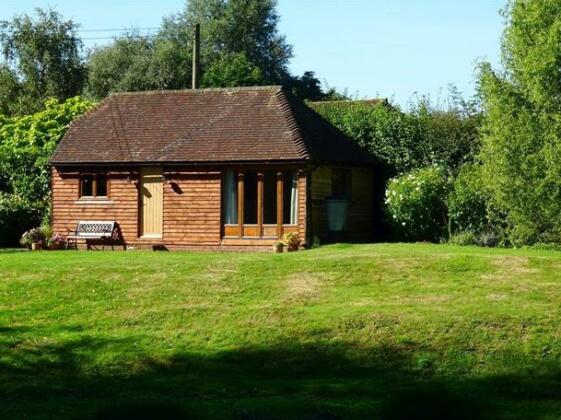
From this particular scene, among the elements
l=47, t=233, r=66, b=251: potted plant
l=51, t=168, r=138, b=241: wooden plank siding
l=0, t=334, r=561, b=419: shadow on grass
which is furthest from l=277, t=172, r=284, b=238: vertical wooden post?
l=0, t=334, r=561, b=419: shadow on grass

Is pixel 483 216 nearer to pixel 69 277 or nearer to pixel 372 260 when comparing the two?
pixel 372 260

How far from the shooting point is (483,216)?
31609 mm

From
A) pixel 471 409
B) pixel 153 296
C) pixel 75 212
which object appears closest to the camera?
pixel 471 409

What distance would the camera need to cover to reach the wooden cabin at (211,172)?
106ft

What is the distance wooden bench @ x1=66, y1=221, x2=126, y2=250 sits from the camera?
3412cm

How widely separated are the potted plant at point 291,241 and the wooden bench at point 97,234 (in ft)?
19.0

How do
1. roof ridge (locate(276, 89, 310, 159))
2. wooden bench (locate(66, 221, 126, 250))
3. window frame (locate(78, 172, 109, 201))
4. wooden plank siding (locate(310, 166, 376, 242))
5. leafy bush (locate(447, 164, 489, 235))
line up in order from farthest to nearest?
window frame (locate(78, 172, 109, 201))
wooden bench (locate(66, 221, 126, 250))
wooden plank siding (locate(310, 166, 376, 242))
roof ridge (locate(276, 89, 310, 159))
leafy bush (locate(447, 164, 489, 235))

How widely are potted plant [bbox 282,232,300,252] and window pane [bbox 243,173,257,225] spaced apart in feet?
5.83

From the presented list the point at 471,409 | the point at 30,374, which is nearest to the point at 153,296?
the point at 30,374

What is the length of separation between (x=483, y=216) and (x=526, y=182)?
395cm

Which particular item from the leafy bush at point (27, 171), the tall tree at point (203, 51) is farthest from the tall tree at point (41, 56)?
the leafy bush at point (27, 171)

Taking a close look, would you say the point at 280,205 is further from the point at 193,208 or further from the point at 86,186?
the point at 86,186

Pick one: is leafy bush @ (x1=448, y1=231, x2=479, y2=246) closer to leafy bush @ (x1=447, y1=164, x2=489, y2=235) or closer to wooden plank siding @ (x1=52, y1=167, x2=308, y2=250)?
leafy bush @ (x1=447, y1=164, x2=489, y2=235)

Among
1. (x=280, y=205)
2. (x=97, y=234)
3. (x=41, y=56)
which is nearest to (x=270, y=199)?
(x=280, y=205)
